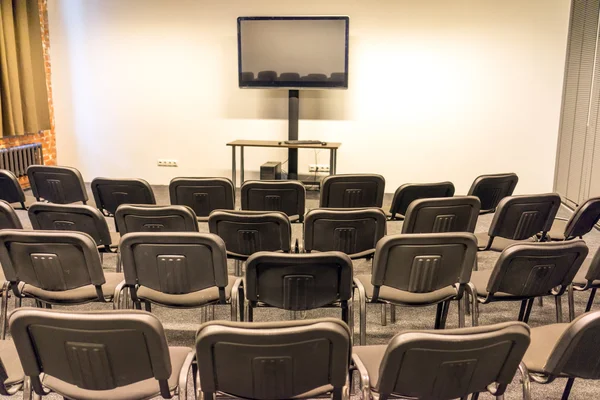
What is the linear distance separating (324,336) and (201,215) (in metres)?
2.86

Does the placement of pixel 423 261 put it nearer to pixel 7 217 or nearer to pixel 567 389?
pixel 567 389

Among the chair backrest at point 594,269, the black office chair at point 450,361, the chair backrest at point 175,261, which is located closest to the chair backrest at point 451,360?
the black office chair at point 450,361

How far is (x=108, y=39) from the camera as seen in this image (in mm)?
7754

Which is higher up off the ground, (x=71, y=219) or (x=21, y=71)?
(x=21, y=71)

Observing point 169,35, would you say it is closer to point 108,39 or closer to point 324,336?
point 108,39

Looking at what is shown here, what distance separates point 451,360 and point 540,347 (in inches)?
32.4

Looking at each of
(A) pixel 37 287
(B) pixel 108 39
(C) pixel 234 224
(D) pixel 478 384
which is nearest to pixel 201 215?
(C) pixel 234 224

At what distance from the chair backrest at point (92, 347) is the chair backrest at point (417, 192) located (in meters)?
2.72

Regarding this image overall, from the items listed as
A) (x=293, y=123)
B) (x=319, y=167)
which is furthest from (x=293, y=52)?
(x=319, y=167)

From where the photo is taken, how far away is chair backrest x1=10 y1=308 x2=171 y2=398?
1.74m

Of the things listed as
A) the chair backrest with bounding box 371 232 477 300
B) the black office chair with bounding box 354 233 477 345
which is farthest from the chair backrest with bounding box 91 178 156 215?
the chair backrest with bounding box 371 232 477 300

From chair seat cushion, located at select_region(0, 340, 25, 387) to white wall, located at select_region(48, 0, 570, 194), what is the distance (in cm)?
570

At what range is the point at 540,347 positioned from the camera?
2.37m

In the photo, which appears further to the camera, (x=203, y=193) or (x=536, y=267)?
(x=203, y=193)
